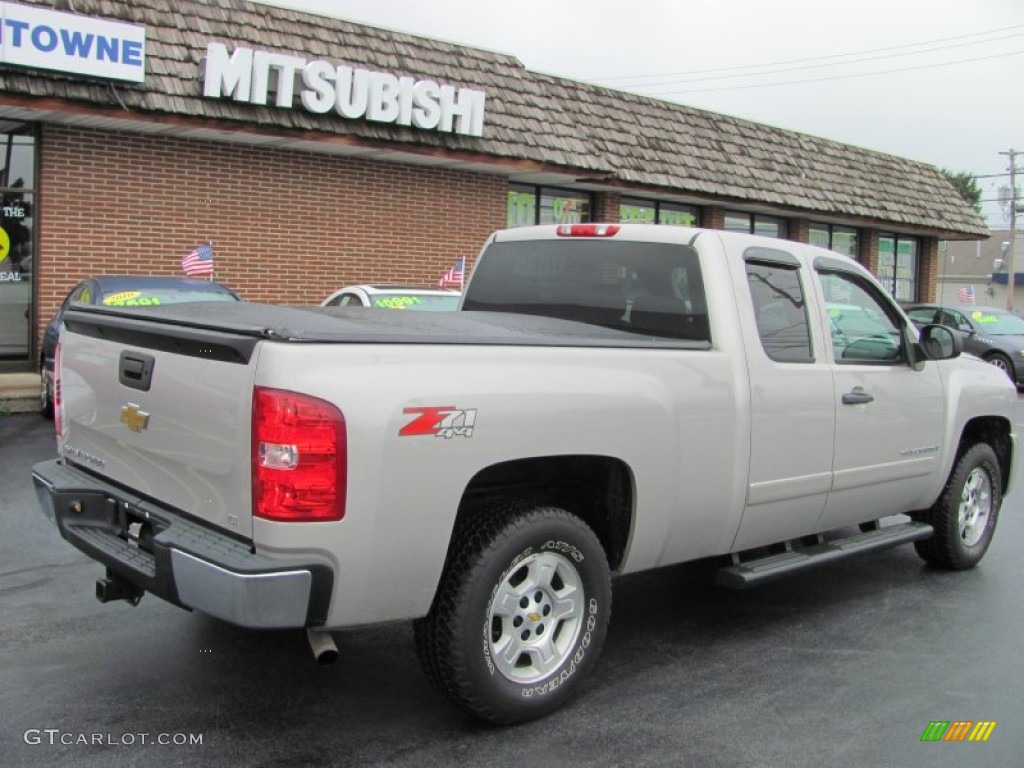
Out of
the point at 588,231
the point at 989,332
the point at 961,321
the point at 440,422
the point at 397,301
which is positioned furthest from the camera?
the point at 961,321

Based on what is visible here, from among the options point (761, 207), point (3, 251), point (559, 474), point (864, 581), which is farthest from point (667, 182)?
point (559, 474)

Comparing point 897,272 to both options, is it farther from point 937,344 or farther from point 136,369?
point 136,369

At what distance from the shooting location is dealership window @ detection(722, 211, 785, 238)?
19.7 m

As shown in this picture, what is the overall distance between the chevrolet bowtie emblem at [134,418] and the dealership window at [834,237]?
1896 cm

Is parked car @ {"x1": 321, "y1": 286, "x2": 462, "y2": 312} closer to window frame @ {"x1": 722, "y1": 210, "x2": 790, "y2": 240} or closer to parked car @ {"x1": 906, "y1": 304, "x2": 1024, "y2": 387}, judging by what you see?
window frame @ {"x1": 722, "y1": 210, "x2": 790, "y2": 240}

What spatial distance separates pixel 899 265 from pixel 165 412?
22982mm

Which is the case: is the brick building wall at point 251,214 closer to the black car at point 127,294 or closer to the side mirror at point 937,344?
the black car at point 127,294

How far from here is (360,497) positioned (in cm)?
315

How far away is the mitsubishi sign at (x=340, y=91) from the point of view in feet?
38.2

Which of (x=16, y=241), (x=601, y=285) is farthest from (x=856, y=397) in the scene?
(x=16, y=241)

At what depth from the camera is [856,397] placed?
4.93 meters

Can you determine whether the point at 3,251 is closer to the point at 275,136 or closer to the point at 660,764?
the point at 275,136

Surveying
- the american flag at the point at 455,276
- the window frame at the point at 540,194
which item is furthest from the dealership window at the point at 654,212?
the american flag at the point at 455,276

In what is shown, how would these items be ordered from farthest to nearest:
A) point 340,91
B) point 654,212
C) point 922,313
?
1. point 922,313
2. point 654,212
3. point 340,91
